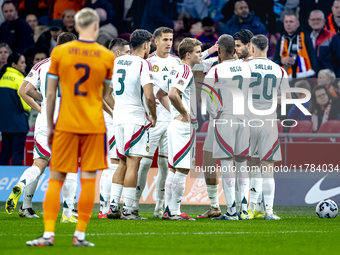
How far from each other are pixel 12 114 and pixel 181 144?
5.58m

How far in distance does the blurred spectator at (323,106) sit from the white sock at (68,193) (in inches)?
267

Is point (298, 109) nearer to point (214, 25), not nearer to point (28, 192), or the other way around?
point (214, 25)

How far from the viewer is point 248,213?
7043mm

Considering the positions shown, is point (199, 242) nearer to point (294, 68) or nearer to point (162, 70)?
point (162, 70)

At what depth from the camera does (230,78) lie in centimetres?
692

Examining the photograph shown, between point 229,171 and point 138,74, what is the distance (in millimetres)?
1728

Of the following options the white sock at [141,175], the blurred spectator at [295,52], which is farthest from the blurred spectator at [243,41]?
the blurred spectator at [295,52]

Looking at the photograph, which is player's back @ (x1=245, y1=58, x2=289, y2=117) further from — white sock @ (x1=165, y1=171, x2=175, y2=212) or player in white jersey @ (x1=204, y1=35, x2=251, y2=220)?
white sock @ (x1=165, y1=171, x2=175, y2=212)

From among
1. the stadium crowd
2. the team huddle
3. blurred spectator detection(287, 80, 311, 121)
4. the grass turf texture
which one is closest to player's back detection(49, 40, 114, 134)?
the grass turf texture

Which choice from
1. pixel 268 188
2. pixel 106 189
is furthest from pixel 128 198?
pixel 268 188

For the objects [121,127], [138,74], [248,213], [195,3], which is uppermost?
[195,3]

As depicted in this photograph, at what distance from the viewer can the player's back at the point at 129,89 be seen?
6719 mm

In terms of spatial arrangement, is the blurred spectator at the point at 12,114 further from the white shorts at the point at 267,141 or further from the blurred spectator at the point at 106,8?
the white shorts at the point at 267,141

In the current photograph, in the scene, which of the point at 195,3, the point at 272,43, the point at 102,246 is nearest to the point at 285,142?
the point at 272,43
